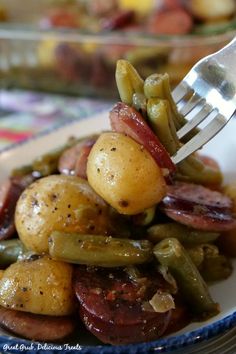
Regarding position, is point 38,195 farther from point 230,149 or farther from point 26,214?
point 230,149

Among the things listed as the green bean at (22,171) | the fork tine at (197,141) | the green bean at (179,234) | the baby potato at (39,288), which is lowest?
the green bean at (22,171)

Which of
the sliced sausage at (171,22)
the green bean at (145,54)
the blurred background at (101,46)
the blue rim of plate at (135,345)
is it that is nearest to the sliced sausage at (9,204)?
the blue rim of plate at (135,345)

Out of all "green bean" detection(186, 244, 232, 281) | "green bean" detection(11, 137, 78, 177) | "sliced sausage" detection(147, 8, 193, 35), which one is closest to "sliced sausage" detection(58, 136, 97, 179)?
"green bean" detection(11, 137, 78, 177)

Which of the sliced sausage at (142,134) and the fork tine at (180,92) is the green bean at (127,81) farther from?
the fork tine at (180,92)

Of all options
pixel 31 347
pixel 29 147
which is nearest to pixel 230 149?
pixel 29 147

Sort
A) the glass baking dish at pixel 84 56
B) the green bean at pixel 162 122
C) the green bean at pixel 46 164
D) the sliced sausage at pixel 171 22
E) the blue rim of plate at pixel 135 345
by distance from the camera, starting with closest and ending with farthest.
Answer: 1. the blue rim of plate at pixel 135 345
2. the green bean at pixel 162 122
3. the green bean at pixel 46 164
4. the glass baking dish at pixel 84 56
5. the sliced sausage at pixel 171 22
